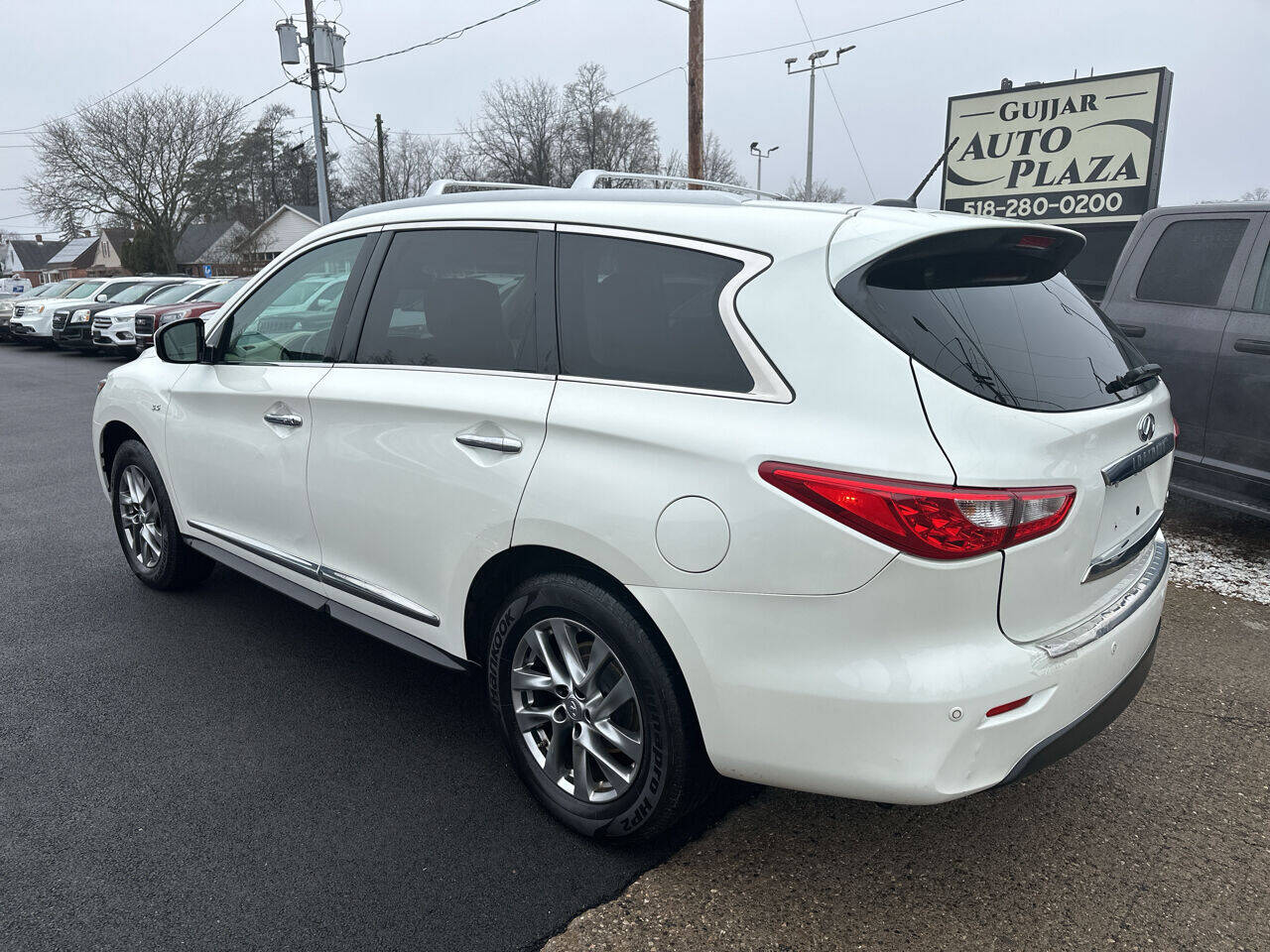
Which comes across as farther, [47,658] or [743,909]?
[47,658]

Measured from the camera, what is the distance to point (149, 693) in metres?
3.48

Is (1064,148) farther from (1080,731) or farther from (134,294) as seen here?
(134,294)

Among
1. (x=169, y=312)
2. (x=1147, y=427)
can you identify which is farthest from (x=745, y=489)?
(x=169, y=312)

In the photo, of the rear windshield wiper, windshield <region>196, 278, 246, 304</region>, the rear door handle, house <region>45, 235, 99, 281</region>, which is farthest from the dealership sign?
house <region>45, 235, 99, 281</region>

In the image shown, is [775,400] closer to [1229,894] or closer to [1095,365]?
[1095,365]

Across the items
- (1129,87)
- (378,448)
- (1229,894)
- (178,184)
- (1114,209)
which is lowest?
(1229,894)

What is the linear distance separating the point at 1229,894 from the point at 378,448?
105 inches

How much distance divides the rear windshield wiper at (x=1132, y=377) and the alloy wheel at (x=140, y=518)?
3.94 metres

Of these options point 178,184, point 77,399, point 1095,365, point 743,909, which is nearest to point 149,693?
point 743,909

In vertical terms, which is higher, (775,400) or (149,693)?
(775,400)

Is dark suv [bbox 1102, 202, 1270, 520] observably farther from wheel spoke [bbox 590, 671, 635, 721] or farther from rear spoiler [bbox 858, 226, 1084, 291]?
wheel spoke [bbox 590, 671, 635, 721]

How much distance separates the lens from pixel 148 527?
14.5ft

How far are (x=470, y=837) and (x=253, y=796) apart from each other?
2.37 feet

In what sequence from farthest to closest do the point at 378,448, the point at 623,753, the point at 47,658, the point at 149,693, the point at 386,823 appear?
the point at 47,658
the point at 149,693
the point at 378,448
the point at 386,823
the point at 623,753
